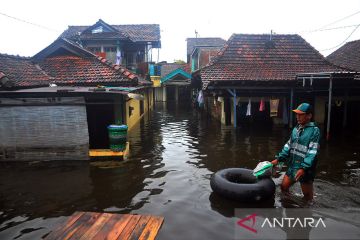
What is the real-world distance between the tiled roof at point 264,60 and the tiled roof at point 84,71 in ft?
15.7

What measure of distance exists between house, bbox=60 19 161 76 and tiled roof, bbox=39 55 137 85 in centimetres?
517

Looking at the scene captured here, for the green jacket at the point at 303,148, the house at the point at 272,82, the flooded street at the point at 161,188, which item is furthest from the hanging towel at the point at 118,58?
the green jacket at the point at 303,148

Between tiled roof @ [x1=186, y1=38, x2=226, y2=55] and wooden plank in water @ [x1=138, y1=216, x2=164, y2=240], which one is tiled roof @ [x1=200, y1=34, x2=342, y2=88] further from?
tiled roof @ [x1=186, y1=38, x2=226, y2=55]

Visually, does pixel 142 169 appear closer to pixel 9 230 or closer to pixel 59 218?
pixel 59 218

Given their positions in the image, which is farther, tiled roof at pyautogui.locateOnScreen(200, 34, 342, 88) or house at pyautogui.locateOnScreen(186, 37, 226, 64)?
house at pyautogui.locateOnScreen(186, 37, 226, 64)

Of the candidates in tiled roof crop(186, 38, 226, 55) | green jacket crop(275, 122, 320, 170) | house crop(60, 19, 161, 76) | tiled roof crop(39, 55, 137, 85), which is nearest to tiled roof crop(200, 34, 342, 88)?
tiled roof crop(39, 55, 137, 85)

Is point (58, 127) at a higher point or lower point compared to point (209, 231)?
higher

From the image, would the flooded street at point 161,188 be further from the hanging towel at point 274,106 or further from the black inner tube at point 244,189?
the hanging towel at point 274,106

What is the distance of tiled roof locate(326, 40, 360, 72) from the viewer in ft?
67.9

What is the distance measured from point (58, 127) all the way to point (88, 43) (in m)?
13.8

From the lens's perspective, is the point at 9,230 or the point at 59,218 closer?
the point at 9,230

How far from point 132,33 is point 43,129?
1716 cm

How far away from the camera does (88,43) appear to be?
863 inches

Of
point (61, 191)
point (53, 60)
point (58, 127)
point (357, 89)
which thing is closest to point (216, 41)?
point (357, 89)
